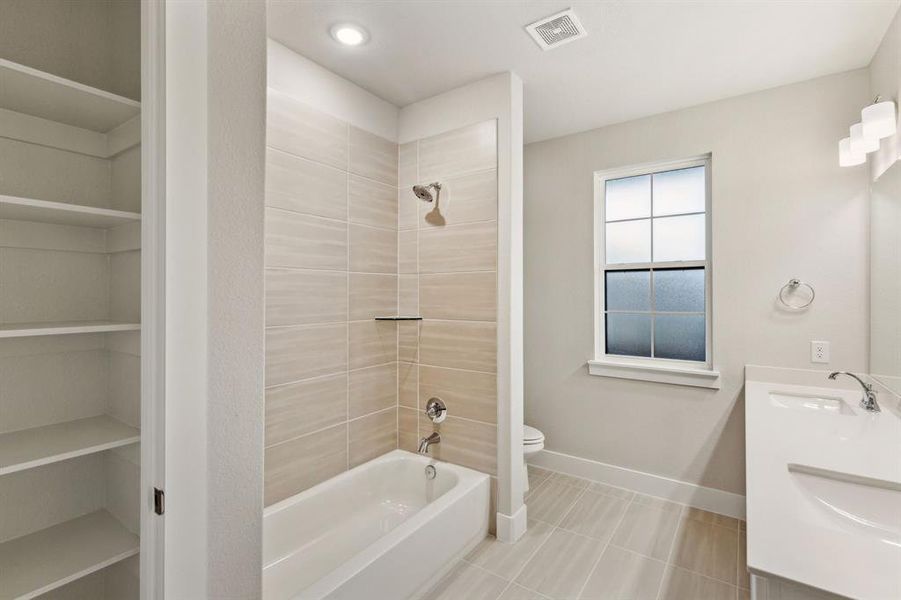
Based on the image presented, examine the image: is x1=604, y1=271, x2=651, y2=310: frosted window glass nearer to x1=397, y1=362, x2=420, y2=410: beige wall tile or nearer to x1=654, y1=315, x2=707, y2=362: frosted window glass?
x1=654, y1=315, x2=707, y2=362: frosted window glass

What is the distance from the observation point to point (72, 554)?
1.07 m

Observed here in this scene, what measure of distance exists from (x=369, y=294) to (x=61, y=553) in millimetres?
1693

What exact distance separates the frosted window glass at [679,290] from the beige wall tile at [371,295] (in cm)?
182

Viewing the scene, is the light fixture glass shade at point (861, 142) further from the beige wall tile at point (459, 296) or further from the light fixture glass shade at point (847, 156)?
the beige wall tile at point (459, 296)

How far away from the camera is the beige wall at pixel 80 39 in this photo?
1.16 metres

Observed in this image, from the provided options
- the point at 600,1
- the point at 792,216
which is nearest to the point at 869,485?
the point at 792,216

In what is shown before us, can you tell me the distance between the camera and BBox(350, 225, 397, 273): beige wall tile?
7.99ft

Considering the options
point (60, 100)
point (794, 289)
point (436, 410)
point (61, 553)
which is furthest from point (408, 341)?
point (794, 289)

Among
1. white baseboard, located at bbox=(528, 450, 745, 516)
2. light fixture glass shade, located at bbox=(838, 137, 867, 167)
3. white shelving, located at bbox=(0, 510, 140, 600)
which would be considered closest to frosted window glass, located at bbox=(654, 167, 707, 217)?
light fixture glass shade, located at bbox=(838, 137, 867, 167)

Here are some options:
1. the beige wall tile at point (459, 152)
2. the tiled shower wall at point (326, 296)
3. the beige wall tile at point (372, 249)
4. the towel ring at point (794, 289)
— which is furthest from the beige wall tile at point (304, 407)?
the towel ring at point (794, 289)

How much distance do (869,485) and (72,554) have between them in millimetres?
2119

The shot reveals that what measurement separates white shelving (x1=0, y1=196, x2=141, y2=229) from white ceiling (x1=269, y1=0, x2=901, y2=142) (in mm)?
1219

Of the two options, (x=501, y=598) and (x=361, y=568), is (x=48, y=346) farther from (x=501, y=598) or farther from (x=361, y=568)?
(x=501, y=598)

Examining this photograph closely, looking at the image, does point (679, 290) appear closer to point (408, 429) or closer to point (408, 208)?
point (408, 208)
